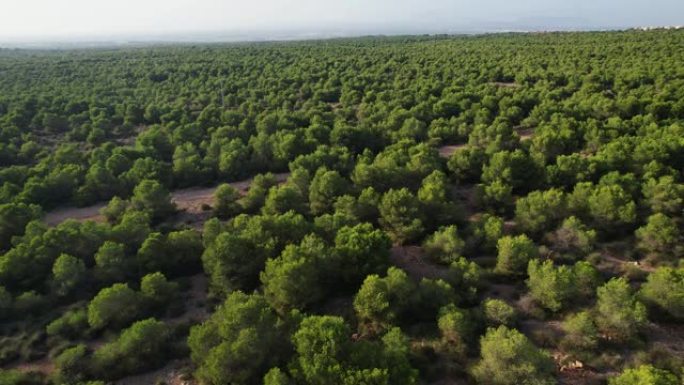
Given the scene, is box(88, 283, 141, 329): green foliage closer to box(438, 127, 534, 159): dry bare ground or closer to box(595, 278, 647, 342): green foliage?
box(595, 278, 647, 342): green foliage

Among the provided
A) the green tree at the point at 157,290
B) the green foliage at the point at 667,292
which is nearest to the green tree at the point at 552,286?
the green foliage at the point at 667,292

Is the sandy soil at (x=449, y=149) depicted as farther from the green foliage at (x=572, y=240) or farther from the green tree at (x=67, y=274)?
the green tree at (x=67, y=274)

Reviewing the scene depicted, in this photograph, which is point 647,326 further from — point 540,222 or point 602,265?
point 540,222

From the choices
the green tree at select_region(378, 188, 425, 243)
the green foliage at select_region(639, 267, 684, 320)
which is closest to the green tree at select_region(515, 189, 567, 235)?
the green tree at select_region(378, 188, 425, 243)

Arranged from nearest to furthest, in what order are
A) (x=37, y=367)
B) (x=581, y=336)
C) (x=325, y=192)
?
(x=581, y=336) → (x=37, y=367) → (x=325, y=192)

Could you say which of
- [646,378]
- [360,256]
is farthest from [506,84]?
A: [646,378]

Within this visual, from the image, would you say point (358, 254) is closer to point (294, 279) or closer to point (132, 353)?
point (294, 279)
